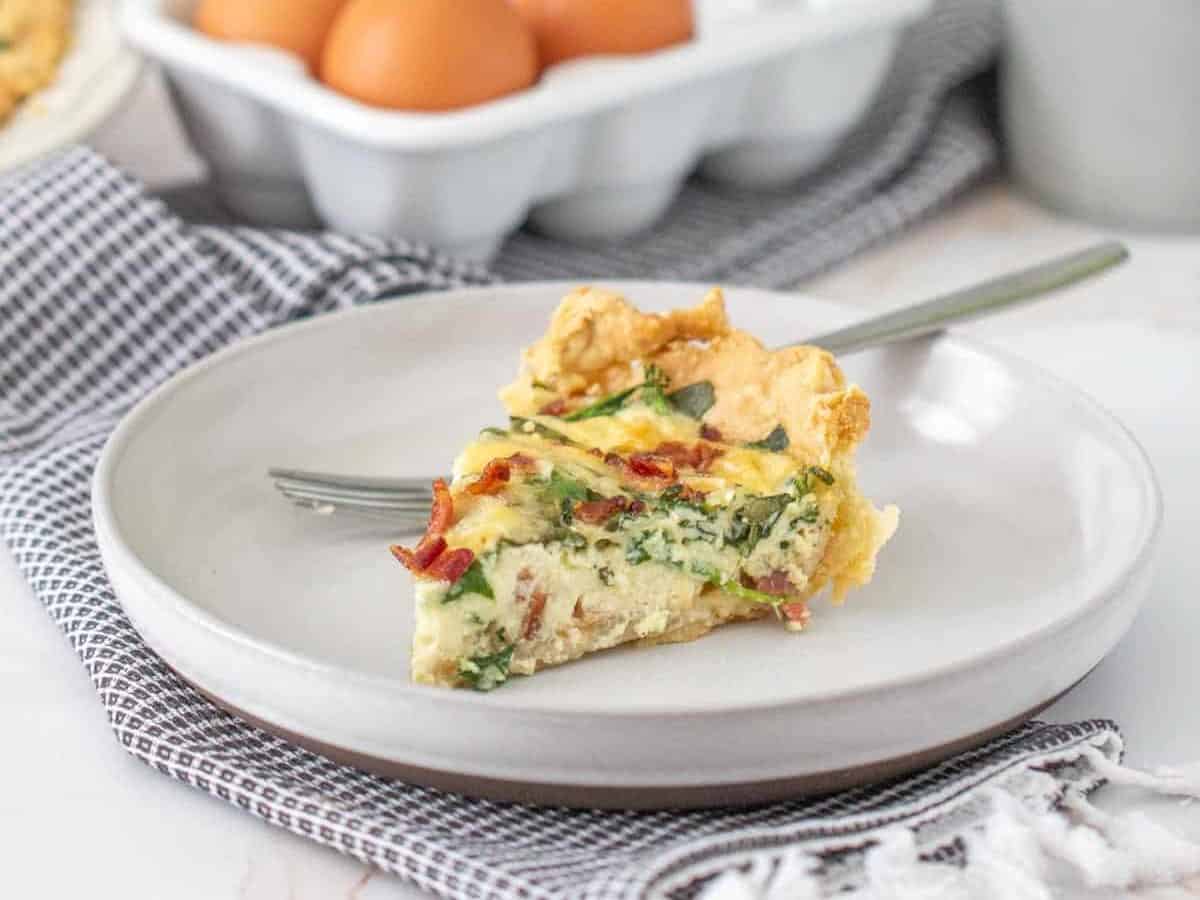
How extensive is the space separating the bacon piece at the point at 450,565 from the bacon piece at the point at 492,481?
9 cm

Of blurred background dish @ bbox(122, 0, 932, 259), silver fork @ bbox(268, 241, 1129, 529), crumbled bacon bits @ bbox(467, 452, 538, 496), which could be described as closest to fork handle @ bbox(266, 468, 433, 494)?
silver fork @ bbox(268, 241, 1129, 529)

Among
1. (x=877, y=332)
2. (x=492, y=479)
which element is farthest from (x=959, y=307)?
(x=492, y=479)

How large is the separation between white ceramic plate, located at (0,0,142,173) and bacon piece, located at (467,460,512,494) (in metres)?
1.23

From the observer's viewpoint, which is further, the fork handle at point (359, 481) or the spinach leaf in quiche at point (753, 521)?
the fork handle at point (359, 481)

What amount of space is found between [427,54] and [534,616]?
1059mm

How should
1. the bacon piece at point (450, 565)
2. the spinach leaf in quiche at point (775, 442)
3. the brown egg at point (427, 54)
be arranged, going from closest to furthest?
the bacon piece at point (450, 565), the spinach leaf in quiche at point (775, 442), the brown egg at point (427, 54)

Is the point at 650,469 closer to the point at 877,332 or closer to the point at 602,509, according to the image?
the point at 602,509

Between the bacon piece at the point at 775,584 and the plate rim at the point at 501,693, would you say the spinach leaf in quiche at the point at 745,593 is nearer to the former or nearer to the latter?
the bacon piece at the point at 775,584

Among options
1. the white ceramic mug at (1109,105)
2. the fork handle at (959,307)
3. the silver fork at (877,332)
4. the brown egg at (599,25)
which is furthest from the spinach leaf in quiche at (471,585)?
the white ceramic mug at (1109,105)

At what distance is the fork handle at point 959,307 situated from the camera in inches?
84.3

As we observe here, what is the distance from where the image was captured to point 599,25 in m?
2.63

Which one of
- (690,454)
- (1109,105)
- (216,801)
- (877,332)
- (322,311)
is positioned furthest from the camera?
(1109,105)

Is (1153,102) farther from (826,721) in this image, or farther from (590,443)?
(826,721)

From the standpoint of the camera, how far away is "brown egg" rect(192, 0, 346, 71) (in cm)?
261
